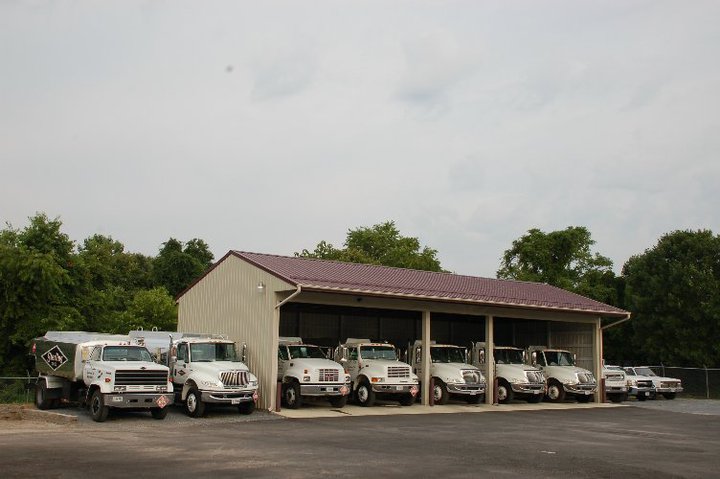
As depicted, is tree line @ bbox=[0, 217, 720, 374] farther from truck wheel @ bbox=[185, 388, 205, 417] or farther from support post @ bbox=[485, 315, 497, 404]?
support post @ bbox=[485, 315, 497, 404]

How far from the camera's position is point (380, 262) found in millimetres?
66438

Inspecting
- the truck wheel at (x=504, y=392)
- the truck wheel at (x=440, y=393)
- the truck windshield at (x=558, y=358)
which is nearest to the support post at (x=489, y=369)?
the truck wheel at (x=504, y=392)

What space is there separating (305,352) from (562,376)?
10969 millimetres

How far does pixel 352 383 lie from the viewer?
2469 centimetres

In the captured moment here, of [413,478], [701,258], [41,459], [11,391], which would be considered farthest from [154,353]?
[701,258]

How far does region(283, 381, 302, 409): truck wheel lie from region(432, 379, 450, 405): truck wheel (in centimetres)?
554

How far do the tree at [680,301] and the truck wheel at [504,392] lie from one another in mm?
20878

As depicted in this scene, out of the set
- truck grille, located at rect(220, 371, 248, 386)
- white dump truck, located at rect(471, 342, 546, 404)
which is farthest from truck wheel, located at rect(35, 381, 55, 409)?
white dump truck, located at rect(471, 342, 546, 404)

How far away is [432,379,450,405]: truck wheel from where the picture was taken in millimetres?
26203

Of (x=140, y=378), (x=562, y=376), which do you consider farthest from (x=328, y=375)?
(x=562, y=376)

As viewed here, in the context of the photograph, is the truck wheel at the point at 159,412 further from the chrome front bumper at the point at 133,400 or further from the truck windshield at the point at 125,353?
the truck windshield at the point at 125,353

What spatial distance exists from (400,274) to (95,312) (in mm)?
15222

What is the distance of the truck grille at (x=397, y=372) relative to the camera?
2425 centimetres

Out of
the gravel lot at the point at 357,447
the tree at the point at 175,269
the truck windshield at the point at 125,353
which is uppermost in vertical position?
the tree at the point at 175,269
